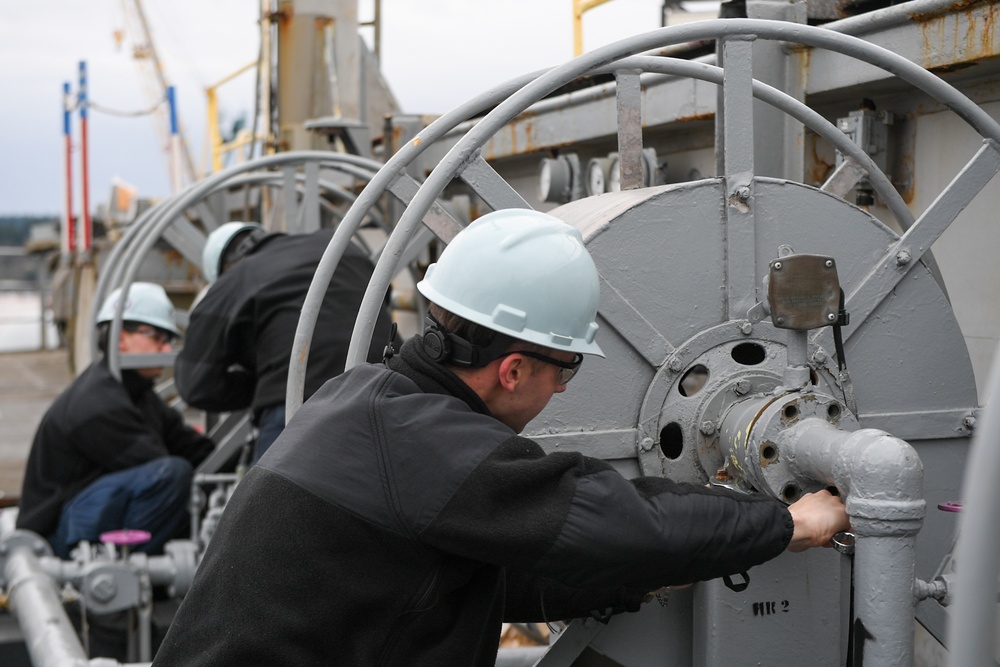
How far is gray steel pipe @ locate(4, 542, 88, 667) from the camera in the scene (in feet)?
13.0

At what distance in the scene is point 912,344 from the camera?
2.72 m

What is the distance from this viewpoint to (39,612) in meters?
4.34

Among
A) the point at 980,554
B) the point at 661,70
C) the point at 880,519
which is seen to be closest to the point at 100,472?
the point at 661,70

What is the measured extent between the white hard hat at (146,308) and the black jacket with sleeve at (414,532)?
12.8ft

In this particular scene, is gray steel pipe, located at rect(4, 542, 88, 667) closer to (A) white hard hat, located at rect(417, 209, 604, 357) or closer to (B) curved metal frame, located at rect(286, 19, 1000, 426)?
(B) curved metal frame, located at rect(286, 19, 1000, 426)

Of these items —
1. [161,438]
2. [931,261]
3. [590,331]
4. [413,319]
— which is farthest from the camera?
[413,319]

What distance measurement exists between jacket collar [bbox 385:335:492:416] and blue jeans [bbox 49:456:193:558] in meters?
3.51

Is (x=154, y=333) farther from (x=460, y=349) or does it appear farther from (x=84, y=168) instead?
(x=84, y=168)

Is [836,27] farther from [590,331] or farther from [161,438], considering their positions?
[161,438]

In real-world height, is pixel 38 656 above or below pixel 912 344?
below

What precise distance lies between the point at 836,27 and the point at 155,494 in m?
3.73

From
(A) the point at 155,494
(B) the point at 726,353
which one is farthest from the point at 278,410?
(B) the point at 726,353

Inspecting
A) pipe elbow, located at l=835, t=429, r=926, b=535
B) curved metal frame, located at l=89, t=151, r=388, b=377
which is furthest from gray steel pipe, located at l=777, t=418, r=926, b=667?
curved metal frame, located at l=89, t=151, r=388, b=377

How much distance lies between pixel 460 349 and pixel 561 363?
192 mm
